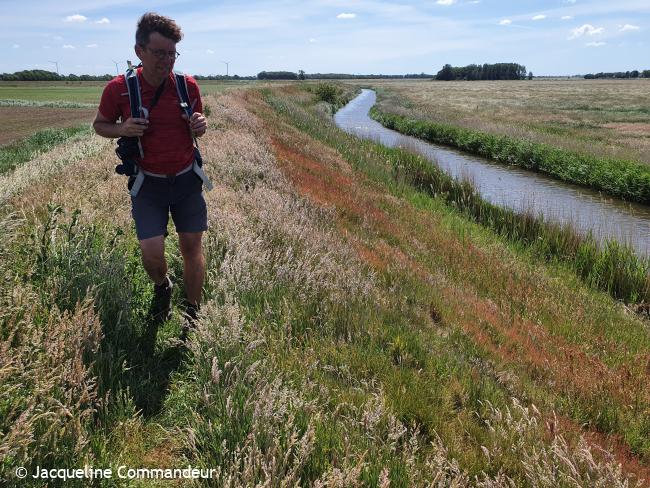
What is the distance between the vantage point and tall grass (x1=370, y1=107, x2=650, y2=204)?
17375mm

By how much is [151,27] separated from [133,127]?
0.73 m

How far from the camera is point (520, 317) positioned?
6355 mm

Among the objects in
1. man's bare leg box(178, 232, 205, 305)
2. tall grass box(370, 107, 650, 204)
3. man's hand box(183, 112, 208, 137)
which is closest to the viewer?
man's hand box(183, 112, 208, 137)

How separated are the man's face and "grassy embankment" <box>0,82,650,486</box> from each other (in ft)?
4.97

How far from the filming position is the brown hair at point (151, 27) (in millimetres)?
3389

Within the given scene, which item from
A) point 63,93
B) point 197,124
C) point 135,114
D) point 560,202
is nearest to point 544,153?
point 560,202

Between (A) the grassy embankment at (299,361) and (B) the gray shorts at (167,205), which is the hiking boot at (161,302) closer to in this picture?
(A) the grassy embankment at (299,361)

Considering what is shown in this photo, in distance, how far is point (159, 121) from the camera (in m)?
3.63

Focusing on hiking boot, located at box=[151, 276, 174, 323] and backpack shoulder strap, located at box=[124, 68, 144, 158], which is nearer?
backpack shoulder strap, located at box=[124, 68, 144, 158]

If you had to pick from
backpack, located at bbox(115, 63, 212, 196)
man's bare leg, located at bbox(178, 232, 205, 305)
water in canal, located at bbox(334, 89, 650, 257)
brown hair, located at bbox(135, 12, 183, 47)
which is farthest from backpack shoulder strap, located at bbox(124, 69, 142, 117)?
water in canal, located at bbox(334, 89, 650, 257)

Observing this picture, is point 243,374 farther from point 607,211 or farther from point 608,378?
point 607,211

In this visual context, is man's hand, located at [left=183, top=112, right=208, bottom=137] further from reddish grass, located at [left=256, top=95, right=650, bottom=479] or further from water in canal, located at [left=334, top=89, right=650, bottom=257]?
water in canal, located at [left=334, top=89, right=650, bottom=257]
